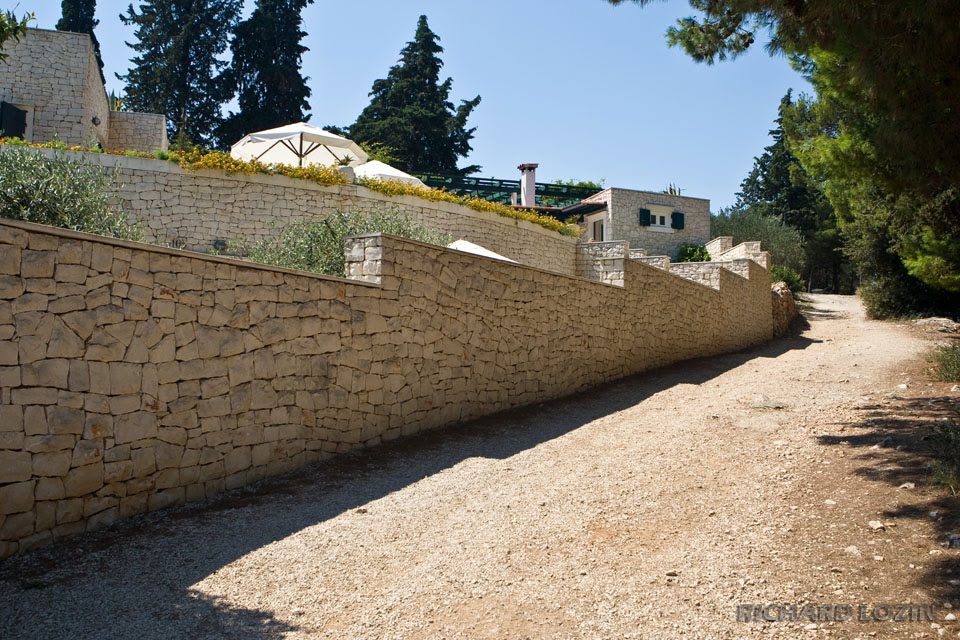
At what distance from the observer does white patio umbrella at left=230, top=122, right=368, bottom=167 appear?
56.6ft

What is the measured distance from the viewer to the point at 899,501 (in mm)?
4648

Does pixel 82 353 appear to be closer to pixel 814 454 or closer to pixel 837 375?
pixel 814 454

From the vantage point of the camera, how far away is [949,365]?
9344 millimetres

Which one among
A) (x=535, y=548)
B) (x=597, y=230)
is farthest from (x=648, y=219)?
(x=535, y=548)

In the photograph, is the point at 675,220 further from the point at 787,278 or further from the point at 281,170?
the point at 281,170

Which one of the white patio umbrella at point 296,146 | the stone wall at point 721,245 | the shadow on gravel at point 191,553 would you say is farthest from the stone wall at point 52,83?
the stone wall at point 721,245

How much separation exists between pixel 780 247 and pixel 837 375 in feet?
77.2

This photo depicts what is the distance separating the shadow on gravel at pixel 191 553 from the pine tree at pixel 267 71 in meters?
30.2

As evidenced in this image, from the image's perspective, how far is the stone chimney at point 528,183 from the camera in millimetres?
29344

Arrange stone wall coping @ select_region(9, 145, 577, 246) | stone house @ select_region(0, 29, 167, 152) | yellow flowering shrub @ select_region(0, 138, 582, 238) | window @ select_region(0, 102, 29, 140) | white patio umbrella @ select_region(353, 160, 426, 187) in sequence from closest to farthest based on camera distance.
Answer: stone wall coping @ select_region(9, 145, 577, 246), yellow flowering shrub @ select_region(0, 138, 582, 238), window @ select_region(0, 102, 29, 140), white patio umbrella @ select_region(353, 160, 426, 187), stone house @ select_region(0, 29, 167, 152)

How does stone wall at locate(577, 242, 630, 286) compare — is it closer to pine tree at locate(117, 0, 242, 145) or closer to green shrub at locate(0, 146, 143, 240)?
green shrub at locate(0, 146, 143, 240)

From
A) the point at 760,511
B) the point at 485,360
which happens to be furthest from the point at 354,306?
the point at 760,511

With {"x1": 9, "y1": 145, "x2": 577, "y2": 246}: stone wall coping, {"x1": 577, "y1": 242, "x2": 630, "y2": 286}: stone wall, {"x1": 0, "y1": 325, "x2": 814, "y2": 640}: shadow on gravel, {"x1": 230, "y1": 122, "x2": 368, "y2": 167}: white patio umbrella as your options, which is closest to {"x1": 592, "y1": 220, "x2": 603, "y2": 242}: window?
{"x1": 577, "y1": 242, "x2": 630, "y2": 286}: stone wall

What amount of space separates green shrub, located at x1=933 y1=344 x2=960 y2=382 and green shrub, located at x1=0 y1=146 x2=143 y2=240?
10827 millimetres
